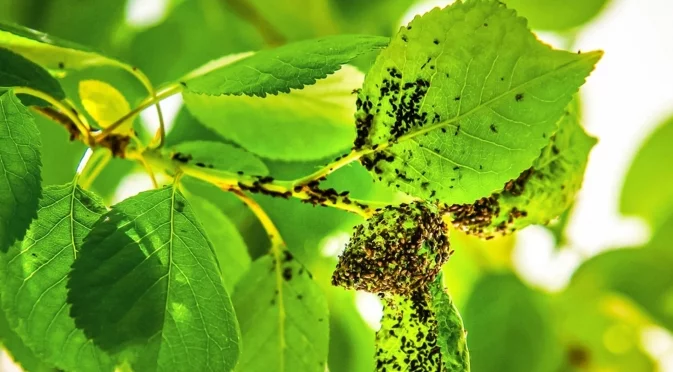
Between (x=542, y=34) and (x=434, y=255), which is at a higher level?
(x=542, y=34)

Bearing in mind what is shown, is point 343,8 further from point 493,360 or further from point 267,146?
point 493,360

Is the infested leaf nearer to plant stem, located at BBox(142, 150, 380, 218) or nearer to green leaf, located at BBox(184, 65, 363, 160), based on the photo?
plant stem, located at BBox(142, 150, 380, 218)

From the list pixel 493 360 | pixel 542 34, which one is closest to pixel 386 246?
pixel 493 360

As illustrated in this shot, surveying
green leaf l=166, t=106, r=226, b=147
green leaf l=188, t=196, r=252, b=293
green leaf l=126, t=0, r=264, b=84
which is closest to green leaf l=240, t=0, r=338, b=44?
green leaf l=126, t=0, r=264, b=84

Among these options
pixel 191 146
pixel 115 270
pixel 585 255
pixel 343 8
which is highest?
pixel 343 8

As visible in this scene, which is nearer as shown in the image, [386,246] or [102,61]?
[386,246]

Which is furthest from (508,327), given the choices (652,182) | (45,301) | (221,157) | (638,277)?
(45,301)

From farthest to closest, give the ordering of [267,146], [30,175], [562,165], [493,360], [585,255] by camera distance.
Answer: [585,255], [493,360], [267,146], [562,165], [30,175]

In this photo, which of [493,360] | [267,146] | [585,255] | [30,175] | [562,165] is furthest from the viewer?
[585,255]

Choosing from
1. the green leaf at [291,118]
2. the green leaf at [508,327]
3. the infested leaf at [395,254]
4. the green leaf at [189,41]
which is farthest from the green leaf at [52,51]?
the green leaf at [508,327]
